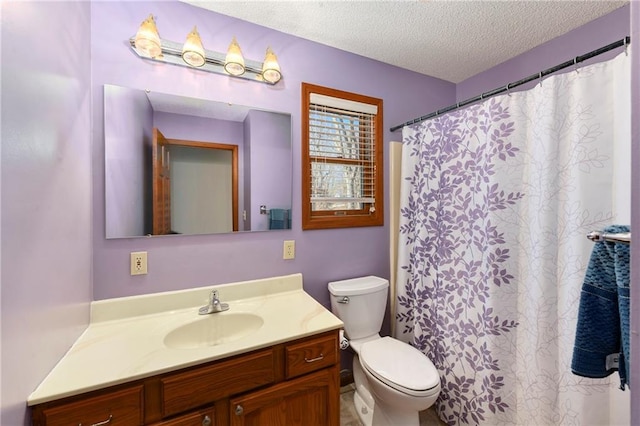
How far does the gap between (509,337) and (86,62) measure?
2.39m

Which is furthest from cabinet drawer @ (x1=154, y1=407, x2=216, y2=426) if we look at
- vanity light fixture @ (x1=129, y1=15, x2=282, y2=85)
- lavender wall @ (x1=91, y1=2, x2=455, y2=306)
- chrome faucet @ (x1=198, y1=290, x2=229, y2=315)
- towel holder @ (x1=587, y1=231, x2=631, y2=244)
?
vanity light fixture @ (x1=129, y1=15, x2=282, y2=85)

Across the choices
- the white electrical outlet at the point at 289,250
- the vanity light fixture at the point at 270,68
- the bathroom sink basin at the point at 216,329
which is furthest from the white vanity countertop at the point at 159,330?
the vanity light fixture at the point at 270,68

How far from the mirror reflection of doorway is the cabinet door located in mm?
833

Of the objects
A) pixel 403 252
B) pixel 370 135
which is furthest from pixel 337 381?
pixel 370 135

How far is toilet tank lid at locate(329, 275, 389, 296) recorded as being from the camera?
66.1 inches

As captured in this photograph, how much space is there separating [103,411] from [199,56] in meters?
1.52

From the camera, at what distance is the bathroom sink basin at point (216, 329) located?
1265mm

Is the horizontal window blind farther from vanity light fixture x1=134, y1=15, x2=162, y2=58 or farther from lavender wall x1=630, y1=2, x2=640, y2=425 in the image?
lavender wall x1=630, y1=2, x2=640, y2=425

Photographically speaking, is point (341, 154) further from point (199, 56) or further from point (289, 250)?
point (199, 56)

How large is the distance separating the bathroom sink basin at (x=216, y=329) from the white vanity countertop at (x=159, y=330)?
3 cm

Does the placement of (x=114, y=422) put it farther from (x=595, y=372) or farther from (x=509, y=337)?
(x=509, y=337)

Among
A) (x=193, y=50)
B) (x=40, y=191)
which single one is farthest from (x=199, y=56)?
(x=40, y=191)

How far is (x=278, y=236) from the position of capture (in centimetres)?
165

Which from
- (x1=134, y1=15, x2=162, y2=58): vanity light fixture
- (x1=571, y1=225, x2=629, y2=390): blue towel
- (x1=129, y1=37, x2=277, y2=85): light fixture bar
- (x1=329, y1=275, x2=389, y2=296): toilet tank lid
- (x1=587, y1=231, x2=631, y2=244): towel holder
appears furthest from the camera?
(x1=329, y1=275, x2=389, y2=296): toilet tank lid
